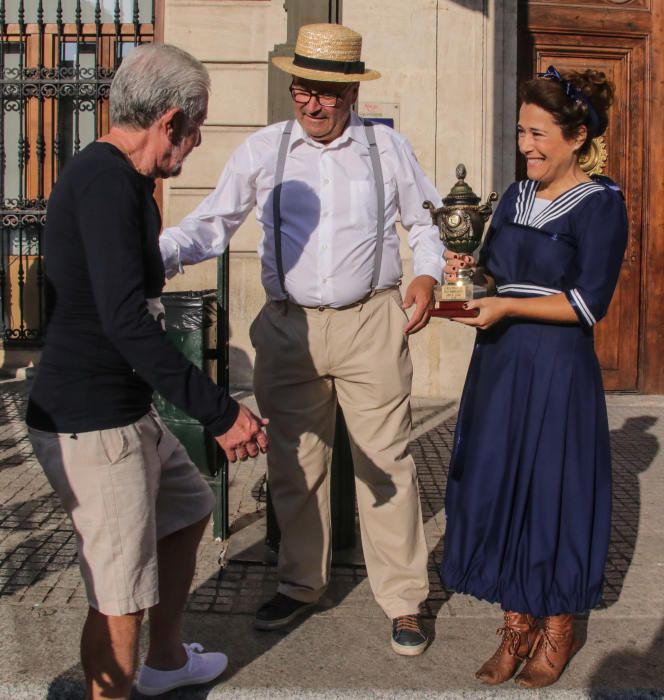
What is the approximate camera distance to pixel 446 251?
370 centimetres

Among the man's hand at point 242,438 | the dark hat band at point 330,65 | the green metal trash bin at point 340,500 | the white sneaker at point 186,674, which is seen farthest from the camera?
the green metal trash bin at point 340,500

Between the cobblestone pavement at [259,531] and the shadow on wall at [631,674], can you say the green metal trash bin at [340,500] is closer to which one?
the cobblestone pavement at [259,531]

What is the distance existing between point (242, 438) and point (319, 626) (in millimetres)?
1517

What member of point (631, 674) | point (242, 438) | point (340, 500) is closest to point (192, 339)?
point (340, 500)

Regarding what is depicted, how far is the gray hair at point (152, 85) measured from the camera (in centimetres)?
260

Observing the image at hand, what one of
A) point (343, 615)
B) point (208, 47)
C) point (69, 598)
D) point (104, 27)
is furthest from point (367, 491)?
point (104, 27)

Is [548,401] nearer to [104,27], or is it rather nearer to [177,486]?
[177,486]

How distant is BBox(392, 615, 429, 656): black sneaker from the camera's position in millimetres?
3607

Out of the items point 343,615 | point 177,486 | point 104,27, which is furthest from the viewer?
point 104,27

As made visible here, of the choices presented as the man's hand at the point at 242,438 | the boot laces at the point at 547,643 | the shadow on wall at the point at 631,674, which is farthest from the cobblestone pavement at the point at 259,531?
the man's hand at the point at 242,438

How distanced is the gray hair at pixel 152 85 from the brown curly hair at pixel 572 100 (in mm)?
1233

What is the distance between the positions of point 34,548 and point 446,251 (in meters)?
2.39

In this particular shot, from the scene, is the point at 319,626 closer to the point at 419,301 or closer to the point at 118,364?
the point at 419,301

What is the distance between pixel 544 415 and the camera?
340 cm
